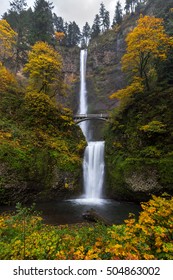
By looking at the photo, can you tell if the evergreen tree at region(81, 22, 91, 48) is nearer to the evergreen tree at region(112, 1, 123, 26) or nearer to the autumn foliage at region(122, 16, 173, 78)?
the evergreen tree at region(112, 1, 123, 26)

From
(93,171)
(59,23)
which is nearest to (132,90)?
(93,171)

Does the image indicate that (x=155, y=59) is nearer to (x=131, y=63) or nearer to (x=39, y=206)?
(x=131, y=63)

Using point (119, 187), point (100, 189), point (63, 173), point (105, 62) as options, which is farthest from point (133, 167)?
point (105, 62)

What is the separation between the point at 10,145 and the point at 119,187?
325 inches

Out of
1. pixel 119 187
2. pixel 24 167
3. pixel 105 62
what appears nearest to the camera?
pixel 24 167

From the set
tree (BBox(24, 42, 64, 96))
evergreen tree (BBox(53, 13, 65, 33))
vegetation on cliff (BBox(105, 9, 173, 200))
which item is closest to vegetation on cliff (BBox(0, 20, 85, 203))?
tree (BBox(24, 42, 64, 96))

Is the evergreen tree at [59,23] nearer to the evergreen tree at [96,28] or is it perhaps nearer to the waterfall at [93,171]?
the evergreen tree at [96,28]

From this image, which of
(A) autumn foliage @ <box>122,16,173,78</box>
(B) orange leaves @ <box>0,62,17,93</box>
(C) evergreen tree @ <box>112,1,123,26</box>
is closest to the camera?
(A) autumn foliage @ <box>122,16,173,78</box>

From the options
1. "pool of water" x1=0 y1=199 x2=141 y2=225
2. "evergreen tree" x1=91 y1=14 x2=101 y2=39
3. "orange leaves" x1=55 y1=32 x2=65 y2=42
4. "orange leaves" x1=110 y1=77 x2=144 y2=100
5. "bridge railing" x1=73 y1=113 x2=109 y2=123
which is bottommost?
"pool of water" x1=0 y1=199 x2=141 y2=225

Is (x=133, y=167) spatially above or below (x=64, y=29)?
below

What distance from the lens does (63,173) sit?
13.4 m

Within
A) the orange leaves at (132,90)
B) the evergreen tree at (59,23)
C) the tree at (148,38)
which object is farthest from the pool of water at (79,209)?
the evergreen tree at (59,23)

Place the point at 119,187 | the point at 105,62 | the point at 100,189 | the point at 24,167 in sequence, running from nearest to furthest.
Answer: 1. the point at 24,167
2. the point at 119,187
3. the point at 100,189
4. the point at 105,62

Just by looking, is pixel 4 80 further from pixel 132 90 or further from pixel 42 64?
pixel 132 90
